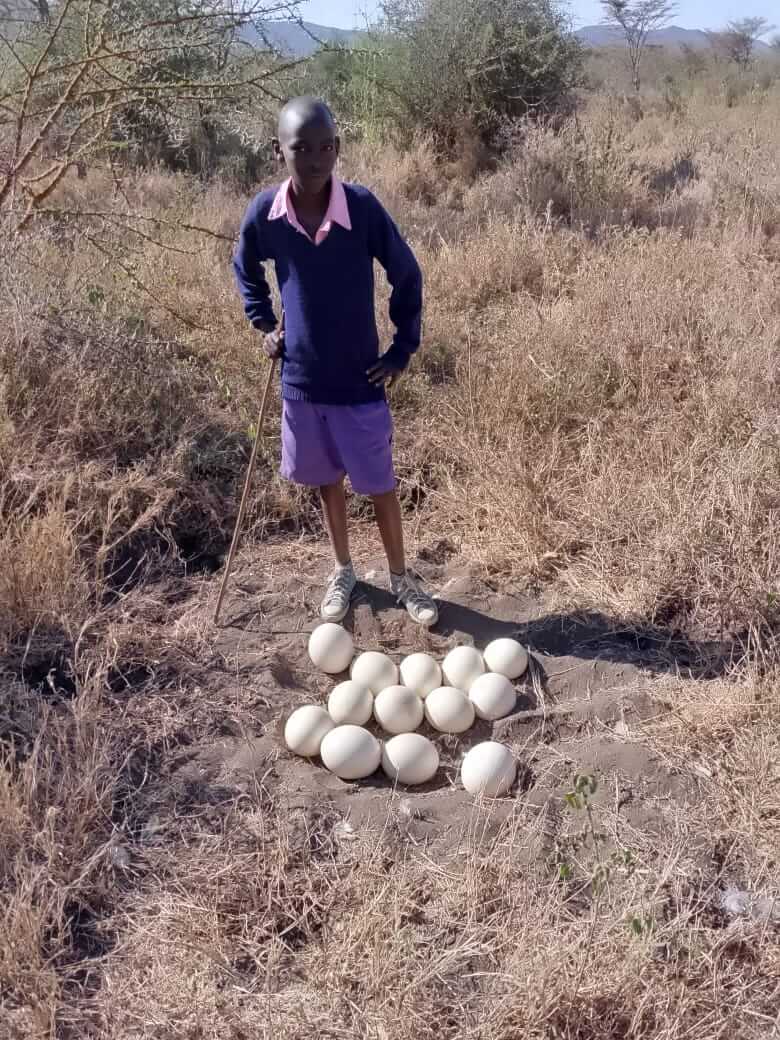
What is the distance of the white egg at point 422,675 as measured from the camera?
2895 millimetres

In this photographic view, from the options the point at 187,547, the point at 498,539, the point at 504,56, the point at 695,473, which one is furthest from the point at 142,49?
the point at 504,56

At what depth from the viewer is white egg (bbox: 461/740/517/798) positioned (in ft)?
8.20

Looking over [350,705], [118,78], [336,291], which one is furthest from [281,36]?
[350,705]

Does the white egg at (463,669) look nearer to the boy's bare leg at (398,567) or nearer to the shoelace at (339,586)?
the boy's bare leg at (398,567)

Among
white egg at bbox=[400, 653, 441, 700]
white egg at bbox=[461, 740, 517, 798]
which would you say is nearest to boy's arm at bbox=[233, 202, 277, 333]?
white egg at bbox=[400, 653, 441, 700]

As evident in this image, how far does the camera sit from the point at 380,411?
2900 millimetres

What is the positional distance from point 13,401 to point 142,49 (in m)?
1.80

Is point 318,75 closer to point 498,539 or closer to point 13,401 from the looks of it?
point 13,401

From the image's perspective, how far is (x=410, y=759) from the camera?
2.58 meters

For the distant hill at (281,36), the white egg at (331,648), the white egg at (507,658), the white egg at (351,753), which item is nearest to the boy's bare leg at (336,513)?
the white egg at (331,648)

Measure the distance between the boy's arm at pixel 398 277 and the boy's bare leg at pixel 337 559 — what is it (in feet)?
2.00

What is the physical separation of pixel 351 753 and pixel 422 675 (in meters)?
0.44

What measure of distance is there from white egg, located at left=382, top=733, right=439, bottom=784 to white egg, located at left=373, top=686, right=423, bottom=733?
0.13 m

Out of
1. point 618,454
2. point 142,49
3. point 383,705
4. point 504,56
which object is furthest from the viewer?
point 504,56
